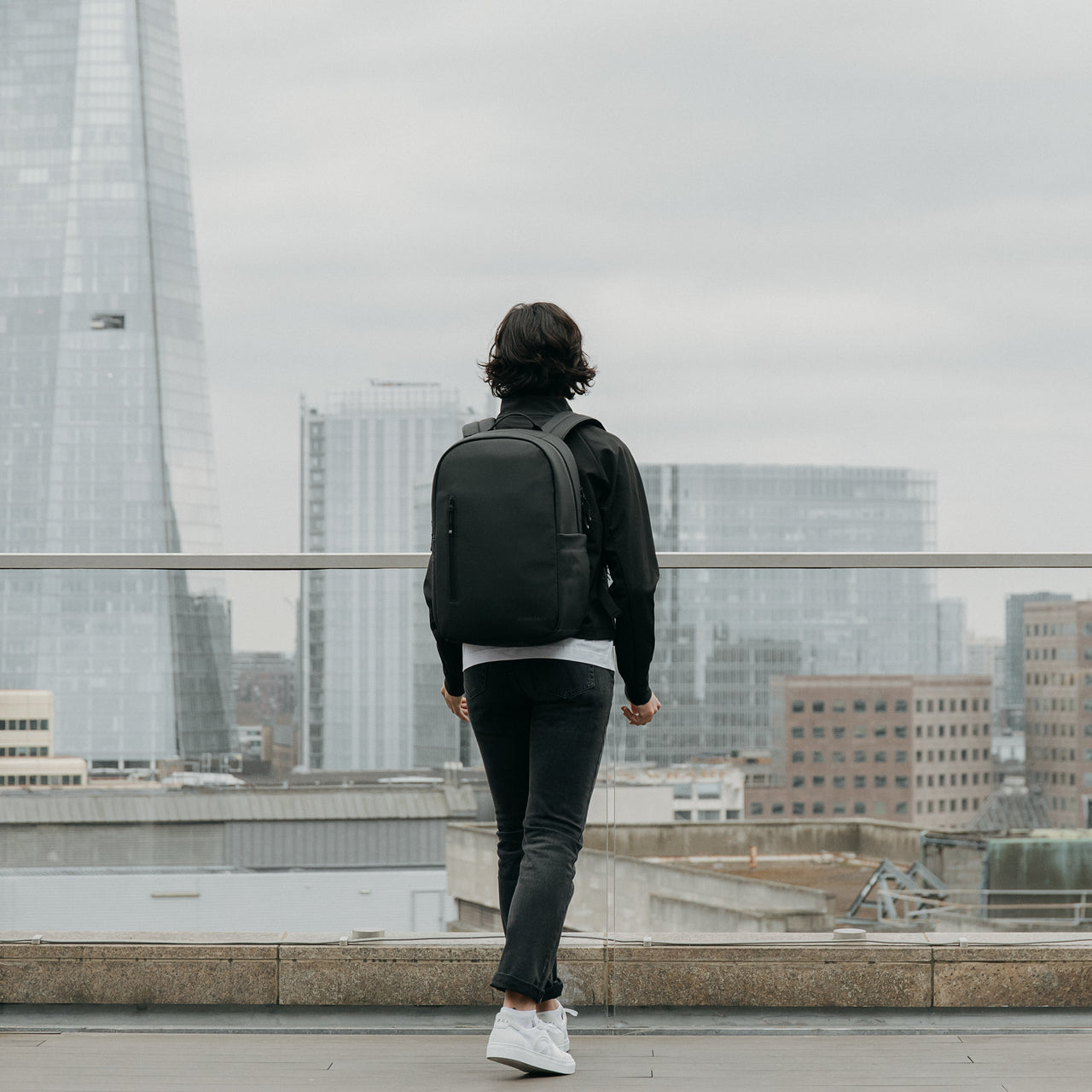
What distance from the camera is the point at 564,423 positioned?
1815 millimetres

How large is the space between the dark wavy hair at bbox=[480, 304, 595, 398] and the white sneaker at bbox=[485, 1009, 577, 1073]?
847 mm

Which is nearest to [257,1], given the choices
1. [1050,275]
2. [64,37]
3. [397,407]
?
[64,37]

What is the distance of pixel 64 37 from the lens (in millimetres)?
63281

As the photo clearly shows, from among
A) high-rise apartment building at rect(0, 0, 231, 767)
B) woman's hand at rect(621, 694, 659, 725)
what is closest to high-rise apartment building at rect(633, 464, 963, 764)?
woman's hand at rect(621, 694, 659, 725)

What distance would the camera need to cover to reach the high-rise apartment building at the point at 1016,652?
232cm

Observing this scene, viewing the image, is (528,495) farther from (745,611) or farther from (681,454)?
(681,454)

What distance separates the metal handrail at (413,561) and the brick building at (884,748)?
11.2 inches

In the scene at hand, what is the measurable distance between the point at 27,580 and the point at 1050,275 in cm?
7037

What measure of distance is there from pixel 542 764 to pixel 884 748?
789mm

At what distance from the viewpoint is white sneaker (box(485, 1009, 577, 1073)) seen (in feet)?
5.62

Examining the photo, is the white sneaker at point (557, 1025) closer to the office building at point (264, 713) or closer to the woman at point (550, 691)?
the woman at point (550, 691)

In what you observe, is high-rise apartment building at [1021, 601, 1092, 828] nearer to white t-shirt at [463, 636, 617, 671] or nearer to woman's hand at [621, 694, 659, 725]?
woman's hand at [621, 694, 659, 725]

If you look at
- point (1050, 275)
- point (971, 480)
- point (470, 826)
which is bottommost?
point (470, 826)

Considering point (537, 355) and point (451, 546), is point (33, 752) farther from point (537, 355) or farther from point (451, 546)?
point (537, 355)
